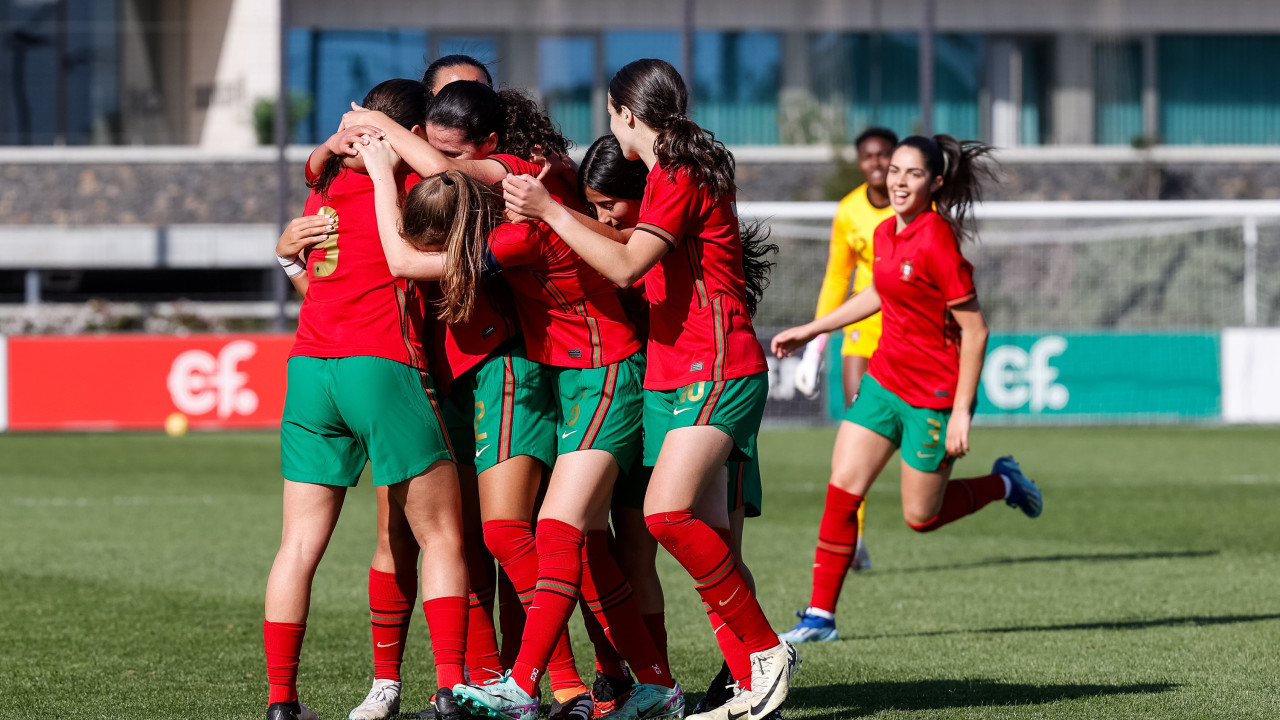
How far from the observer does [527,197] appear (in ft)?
13.4

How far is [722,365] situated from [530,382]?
22.9 inches

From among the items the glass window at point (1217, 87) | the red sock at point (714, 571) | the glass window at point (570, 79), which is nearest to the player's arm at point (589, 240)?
the red sock at point (714, 571)

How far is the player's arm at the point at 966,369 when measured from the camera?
5.68 metres

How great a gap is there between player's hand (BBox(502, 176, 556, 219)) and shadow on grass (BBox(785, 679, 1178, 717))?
1776 millimetres

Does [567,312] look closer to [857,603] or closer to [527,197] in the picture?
[527,197]

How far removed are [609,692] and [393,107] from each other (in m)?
1.93

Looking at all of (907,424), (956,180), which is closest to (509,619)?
(907,424)

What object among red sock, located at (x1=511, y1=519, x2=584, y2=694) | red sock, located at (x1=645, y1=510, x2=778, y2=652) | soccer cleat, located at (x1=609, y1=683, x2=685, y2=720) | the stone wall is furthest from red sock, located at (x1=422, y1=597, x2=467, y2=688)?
the stone wall

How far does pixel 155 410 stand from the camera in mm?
17453

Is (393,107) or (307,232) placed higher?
(393,107)

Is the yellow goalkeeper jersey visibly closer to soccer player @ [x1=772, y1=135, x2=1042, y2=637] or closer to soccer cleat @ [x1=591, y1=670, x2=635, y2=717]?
soccer player @ [x1=772, y1=135, x2=1042, y2=637]

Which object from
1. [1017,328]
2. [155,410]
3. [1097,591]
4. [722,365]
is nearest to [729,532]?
[722,365]

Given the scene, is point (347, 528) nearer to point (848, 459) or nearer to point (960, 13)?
point (848, 459)

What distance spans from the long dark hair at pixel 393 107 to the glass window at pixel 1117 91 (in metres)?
25.9
